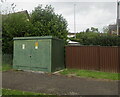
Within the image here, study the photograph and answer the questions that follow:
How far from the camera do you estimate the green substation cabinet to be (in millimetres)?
11086

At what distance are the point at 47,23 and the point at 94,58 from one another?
18.4 feet

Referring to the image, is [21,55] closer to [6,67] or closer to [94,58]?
[6,67]

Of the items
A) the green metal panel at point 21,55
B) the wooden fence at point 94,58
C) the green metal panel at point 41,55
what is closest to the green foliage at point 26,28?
the green metal panel at point 21,55

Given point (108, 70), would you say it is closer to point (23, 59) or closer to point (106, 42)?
point (106, 42)

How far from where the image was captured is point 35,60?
11531 mm

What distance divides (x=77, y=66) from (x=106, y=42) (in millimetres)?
4484

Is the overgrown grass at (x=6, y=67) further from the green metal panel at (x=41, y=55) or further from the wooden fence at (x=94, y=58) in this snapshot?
the wooden fence at (x=94, y=58)

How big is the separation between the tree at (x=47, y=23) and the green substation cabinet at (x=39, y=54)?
7.65 feet

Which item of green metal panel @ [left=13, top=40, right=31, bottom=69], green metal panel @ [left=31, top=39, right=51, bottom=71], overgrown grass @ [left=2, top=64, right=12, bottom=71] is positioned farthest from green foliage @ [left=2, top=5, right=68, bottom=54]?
green metal panel @ [left=31, top=39, right=51, bottom=71]

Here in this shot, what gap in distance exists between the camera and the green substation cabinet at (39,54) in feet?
36.4

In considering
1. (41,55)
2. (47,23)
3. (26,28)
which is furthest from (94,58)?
(26,28)

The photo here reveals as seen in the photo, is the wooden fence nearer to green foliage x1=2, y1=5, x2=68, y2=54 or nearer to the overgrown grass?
green foliage x1=2, y1=5, x2=68, y2=54

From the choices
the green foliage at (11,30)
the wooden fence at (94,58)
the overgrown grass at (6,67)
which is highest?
the green foliage at (11,30)

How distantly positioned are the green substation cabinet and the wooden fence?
0.75 m
